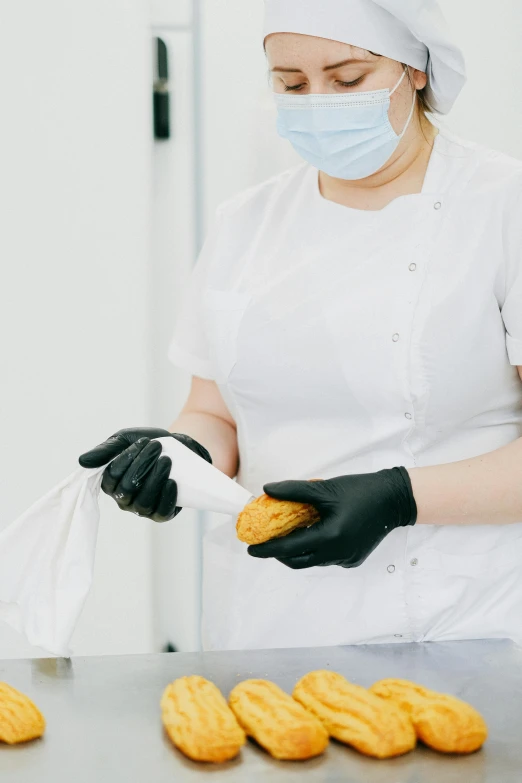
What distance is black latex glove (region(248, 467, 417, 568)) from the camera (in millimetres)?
1271

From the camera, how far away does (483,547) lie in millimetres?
1435

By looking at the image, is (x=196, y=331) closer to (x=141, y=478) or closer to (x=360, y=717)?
(x=141, y=478)

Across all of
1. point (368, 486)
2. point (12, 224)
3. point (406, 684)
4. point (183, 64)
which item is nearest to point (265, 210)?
point (368, 486)

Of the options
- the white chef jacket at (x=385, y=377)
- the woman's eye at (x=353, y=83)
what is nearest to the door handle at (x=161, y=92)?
the white chef jacket at (x=385, y=377)

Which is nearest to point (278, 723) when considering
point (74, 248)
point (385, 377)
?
point (385, 377)

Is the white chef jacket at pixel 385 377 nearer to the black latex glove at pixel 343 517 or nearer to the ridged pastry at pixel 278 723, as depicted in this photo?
the black latex glove at pixel 343 517

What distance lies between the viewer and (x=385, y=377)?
56.2 inches

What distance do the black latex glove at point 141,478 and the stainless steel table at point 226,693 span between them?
209mm

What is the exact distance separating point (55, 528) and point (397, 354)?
0.57m

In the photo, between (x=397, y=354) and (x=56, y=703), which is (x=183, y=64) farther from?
(x=56, y=703)

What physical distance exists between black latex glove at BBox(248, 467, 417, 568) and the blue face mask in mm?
492

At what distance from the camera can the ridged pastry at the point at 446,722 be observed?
1005mm

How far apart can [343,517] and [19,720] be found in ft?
1.60

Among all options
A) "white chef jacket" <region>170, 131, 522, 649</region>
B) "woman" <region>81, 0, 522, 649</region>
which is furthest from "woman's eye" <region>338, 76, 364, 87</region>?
"white chef jacket" <region>170, 131, 522, 649</region>
